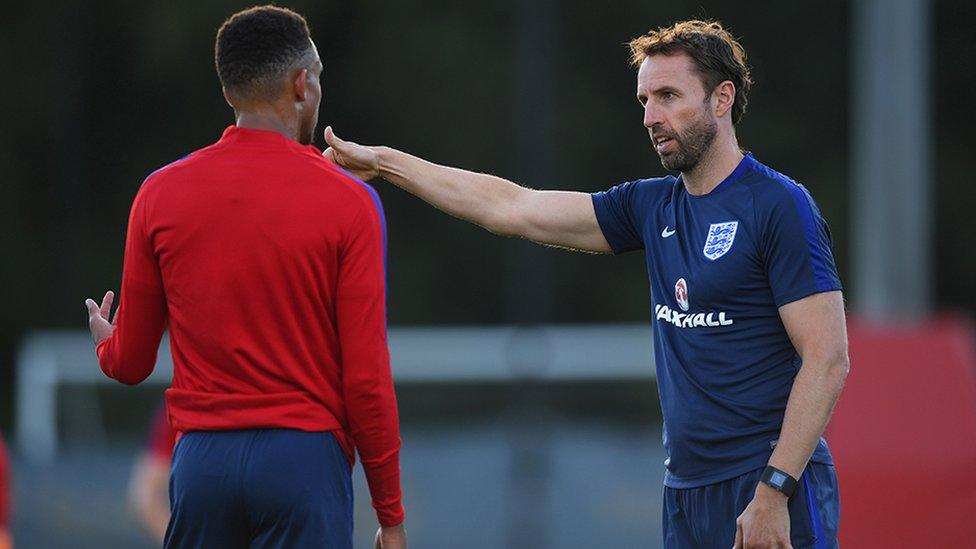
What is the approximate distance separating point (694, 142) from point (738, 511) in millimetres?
894

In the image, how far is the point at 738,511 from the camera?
3416 mm

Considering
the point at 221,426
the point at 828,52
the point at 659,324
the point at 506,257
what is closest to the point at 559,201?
the point at 659,324

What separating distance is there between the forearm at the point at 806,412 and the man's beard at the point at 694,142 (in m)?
→ 0.60

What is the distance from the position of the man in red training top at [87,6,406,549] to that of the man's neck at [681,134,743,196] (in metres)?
0.86

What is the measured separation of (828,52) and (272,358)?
8214mm

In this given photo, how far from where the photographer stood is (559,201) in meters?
3.90

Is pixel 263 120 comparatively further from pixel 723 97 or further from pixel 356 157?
pixel 723 97

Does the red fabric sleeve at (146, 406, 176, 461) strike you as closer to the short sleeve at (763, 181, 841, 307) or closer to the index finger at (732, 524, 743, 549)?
the index finger at (732, 524, 743, 549)

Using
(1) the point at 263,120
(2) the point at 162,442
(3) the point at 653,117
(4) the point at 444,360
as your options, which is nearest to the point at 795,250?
(3) the point at 653,117

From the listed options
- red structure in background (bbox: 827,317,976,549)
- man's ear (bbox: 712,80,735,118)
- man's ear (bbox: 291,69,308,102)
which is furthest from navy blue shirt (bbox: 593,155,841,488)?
red structure in background (bbox: 827,317,976,549)

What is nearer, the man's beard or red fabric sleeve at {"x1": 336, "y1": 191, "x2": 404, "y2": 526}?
red fabric sleeve at {"x1": 336, "y1": 191, "x2": 404, "y2": 526}

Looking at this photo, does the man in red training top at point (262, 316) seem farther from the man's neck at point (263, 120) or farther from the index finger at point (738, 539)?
the index finger at point (738, 539)

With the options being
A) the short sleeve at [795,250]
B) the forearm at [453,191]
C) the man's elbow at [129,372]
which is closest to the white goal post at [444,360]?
the forearm at [453,191]

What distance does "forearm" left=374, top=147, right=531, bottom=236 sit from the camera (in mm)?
3916
